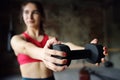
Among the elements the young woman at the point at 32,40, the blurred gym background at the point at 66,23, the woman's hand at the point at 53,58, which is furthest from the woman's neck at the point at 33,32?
the blurred gym background at the point at 66,23

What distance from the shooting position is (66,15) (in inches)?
69.5

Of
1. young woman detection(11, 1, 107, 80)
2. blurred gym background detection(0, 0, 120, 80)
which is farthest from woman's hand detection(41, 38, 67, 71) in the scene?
blurred gym background detection(0, 0, 120, 80)

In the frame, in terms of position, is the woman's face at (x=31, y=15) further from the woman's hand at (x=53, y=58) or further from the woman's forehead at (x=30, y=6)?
the woman's hand at (x=53, y=58)

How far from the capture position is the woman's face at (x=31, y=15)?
1.67ft

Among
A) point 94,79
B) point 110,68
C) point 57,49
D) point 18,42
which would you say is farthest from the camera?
point 110,68

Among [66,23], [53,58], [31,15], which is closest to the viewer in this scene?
[53,58]

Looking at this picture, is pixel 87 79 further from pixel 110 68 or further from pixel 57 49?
pixel 57 49

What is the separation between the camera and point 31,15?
511 millimetres

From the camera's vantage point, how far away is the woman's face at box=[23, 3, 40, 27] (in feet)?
1.67

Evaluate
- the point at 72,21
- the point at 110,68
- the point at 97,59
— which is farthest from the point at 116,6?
the point at 97,59

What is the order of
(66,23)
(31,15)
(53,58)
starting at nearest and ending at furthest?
(53,58)
(31,15)
(66,23)

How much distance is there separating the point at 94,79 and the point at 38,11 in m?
0.79

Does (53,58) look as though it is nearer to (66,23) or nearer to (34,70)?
(34,70)

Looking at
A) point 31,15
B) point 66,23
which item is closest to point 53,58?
point 31,15
